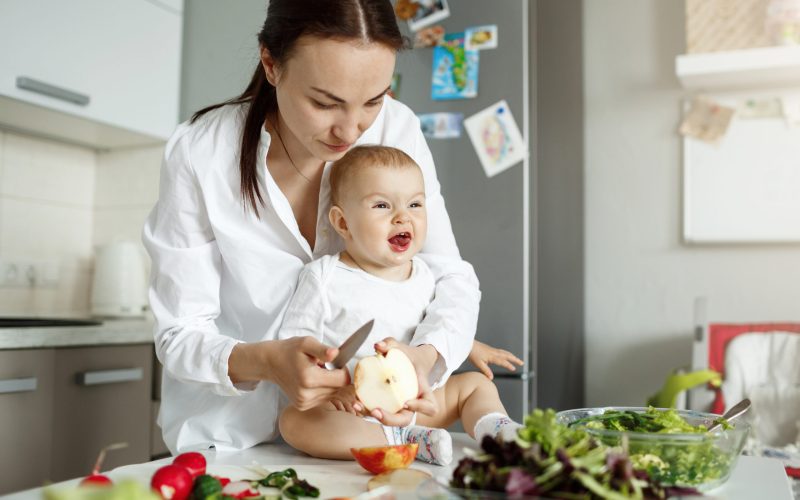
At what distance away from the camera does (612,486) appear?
0.60 meters

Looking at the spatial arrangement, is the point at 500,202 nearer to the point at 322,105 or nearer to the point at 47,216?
the point at 322,105

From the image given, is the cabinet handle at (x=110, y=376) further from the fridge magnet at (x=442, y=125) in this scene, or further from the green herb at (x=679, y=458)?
the green herb at (x=679, y=458)

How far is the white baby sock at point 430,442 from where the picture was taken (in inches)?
36.6

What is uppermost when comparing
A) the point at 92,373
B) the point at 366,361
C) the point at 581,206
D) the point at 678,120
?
the point at 678,120

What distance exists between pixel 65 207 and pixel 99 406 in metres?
0.88

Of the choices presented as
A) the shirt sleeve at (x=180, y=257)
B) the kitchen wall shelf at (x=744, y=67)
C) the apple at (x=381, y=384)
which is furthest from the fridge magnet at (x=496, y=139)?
the apple at (x=381, y=384)

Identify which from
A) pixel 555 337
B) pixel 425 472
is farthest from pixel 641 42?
pixel 425 472

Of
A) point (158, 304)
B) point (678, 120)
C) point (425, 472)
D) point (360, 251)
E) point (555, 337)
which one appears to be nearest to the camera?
point (425, 472)

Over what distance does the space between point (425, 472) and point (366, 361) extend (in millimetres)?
145

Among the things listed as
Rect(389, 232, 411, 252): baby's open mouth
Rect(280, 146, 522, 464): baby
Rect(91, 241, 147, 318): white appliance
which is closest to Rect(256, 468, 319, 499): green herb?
Rect(280, 146, 522, 464): baby

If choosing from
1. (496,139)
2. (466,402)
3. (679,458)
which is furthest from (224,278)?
(496,139)

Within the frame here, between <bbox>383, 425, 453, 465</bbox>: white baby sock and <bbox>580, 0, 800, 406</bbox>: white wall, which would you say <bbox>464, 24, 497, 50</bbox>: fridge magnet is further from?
<bbox>383, 425, 453, 465</bbox>: white baby sock

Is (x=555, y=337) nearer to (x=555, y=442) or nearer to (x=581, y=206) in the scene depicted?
(x=581, y=206)

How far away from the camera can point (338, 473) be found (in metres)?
0.88
